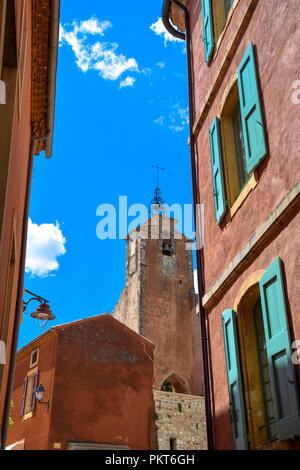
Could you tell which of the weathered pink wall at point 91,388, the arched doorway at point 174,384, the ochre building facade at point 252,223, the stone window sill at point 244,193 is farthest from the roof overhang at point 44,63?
the arched doorway at point 174,384

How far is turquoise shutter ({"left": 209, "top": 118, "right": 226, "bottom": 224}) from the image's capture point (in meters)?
7.21

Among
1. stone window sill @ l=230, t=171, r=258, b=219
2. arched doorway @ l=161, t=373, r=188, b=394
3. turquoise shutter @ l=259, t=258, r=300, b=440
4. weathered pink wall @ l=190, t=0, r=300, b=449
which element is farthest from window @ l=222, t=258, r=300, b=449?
arched doorway @ l=161, t=373, r=188, b=394

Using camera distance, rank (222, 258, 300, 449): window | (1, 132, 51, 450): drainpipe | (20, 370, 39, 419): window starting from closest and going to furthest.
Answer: (222, 258, 300, 449): window, (1, 132, 51, 450): drainpipe, (20, 370, 39, 419): window

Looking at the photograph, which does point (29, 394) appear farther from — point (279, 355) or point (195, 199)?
point (279, 355)

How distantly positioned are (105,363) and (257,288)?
15.7 meters

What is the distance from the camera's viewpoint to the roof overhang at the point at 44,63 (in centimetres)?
711

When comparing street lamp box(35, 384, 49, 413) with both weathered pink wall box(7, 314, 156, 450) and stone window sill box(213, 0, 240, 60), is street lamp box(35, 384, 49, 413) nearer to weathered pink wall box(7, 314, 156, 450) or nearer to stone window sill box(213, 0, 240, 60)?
weathered pink wall box(7, 314, 156, 450)

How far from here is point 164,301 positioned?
3378 cm

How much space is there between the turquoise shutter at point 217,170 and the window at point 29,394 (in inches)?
583

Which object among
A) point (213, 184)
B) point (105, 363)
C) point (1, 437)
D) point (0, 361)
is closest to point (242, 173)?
point (213, 184)

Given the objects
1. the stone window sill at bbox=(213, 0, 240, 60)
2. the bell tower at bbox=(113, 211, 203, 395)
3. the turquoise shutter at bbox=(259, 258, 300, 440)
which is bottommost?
the turquoise shutter at bbox=(259, 258, 300, 440)

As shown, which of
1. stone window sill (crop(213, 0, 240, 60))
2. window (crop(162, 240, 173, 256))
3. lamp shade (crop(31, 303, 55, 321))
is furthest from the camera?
window (crop(162, 240, 173, 256))

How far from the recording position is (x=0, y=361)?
232 inches
